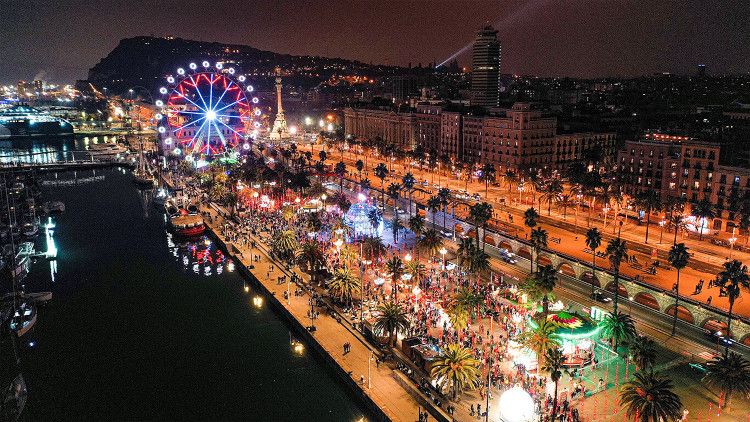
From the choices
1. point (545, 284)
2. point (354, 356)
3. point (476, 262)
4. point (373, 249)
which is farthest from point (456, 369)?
point (373, 249)

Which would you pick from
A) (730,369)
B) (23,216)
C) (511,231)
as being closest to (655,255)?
(511,231)

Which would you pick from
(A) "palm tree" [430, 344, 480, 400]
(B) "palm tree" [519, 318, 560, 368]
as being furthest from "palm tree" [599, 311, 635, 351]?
(A) "palm tree" [430, 344, 480, 400]

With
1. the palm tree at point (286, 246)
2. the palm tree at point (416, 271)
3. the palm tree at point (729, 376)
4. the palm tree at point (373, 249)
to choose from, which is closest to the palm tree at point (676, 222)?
the palm tree at point (416, 271)

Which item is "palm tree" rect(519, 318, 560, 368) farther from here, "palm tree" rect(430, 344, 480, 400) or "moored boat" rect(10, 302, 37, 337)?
"moored boat" rect(10, 302, 37, 337)

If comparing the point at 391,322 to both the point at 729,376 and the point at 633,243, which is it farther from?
the point at 633,243

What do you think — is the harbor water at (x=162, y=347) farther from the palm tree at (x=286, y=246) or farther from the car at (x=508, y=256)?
the car at (x=508, y=256)
